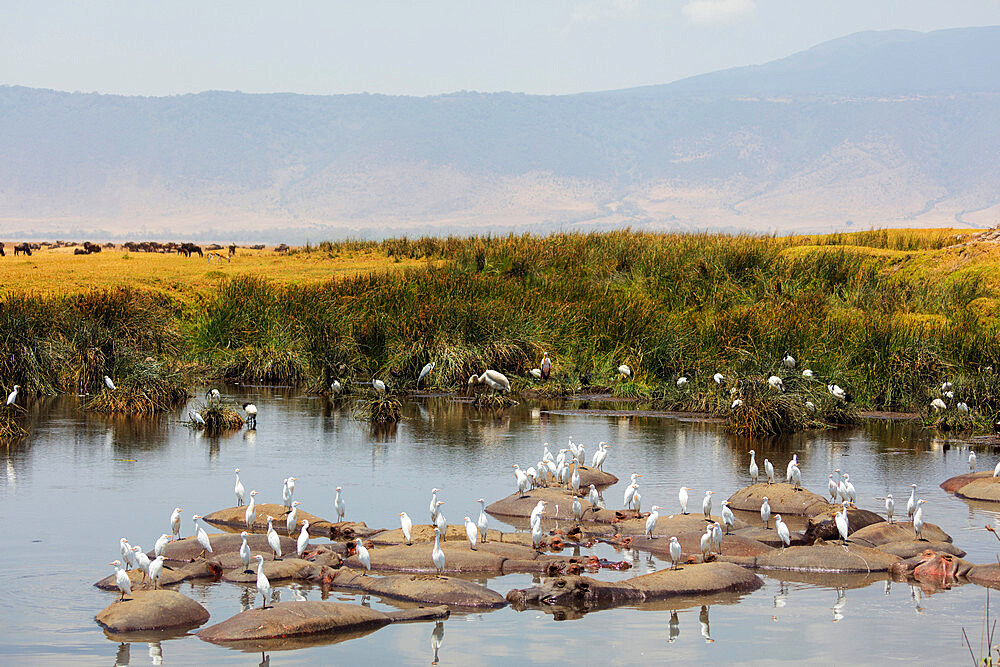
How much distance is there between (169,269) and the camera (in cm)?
4325

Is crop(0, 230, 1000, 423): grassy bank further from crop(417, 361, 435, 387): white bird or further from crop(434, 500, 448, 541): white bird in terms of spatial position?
crop(434, 500, 448, 541): white bird

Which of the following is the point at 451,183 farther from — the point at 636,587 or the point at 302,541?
the point at 636,587

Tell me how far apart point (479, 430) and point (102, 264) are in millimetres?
26384

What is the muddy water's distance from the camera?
35.3 feet

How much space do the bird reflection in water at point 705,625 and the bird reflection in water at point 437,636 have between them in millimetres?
2167

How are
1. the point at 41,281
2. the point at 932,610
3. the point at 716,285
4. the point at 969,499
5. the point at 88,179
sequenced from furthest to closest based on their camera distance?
the point at 88,179, the point at 41,281, the point at 716,285, the point at 969,499, the point at 932,610

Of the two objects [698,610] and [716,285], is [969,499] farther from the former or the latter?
[716,285]

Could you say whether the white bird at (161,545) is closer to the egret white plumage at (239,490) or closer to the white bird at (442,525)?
the egret white plumage at (239,490)

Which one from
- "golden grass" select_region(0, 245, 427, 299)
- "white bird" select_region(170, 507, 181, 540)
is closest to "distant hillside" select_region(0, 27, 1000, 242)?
"golden grass" select_region(0, 245, 427, 299)

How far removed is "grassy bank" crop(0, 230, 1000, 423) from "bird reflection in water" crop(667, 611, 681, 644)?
12287mm

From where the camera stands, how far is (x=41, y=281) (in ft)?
125

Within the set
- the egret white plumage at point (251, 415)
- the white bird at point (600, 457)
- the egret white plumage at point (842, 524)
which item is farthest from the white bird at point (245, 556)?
the egret white plumage at point (251, 415)

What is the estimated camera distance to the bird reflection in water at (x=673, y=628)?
11141 millimetres

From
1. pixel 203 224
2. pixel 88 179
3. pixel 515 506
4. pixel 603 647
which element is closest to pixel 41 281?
pixel 515 506
